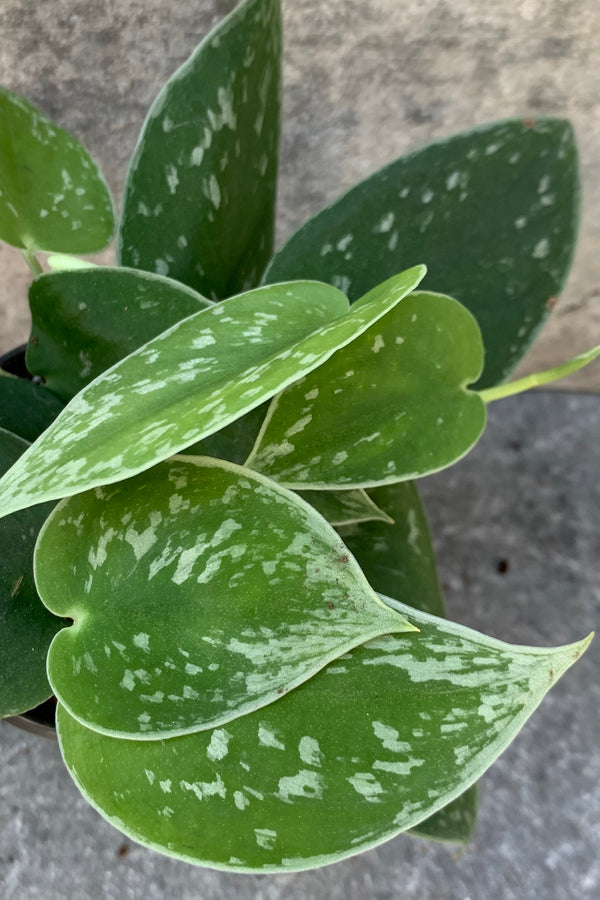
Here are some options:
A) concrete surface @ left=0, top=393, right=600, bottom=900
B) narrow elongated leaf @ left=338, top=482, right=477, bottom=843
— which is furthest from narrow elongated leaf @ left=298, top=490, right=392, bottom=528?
concrete surface @ left=0, top=393, right=600, bottom=900

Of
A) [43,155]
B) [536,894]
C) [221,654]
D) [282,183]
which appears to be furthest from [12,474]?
[536,894]

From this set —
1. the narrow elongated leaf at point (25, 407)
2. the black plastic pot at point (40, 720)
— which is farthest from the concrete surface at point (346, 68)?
the black plastic pot at point (40, 720)

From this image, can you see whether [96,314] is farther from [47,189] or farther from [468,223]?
[468,223]

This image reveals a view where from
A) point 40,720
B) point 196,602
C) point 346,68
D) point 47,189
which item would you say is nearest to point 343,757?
point 196,602

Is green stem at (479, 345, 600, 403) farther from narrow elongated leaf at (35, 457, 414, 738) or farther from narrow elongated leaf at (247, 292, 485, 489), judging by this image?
narrow elongated leaf at (35, 457, 414, 738)

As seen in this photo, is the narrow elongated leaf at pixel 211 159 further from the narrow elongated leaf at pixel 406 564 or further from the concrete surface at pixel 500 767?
the concrete surface at pixel 500 767

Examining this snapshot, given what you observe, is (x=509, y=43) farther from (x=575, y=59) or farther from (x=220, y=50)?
(x=220, y=50)
